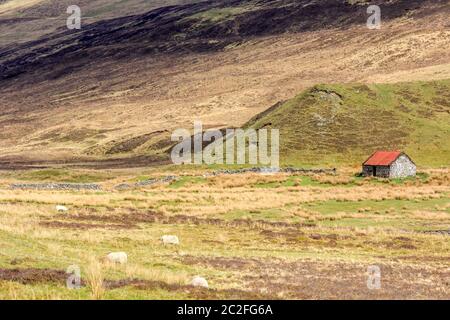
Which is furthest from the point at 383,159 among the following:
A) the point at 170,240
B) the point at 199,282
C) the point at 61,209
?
the point at 199,282

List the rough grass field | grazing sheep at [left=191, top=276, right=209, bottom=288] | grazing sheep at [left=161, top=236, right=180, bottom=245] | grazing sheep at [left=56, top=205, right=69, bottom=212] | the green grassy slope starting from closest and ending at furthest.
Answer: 1. grazing sheep at [left=191, top=276, right=209, bottom=288]
2. the rough grass field
3. grazing sheep at [left=161, top=236, right=180, bottom=245]
4. grazing sheep at [left=56, top=205, right=69, bottom=212]
5. the green grassy slope

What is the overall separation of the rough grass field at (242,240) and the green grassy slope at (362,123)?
26253 mm

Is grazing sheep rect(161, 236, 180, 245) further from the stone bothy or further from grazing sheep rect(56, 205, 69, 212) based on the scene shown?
the stone bothy

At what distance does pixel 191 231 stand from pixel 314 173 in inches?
1699

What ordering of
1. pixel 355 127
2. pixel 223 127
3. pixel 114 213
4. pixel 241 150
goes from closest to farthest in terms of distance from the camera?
1. pixel 114 213
2. pixel 241 150
3. pixel 355 127
4. pixel 223 127

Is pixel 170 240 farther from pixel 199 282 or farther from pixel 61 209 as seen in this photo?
pixel 61 209

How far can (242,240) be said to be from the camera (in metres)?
39.5

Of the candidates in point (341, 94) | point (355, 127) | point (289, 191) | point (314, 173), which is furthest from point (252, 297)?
point (341, 94)

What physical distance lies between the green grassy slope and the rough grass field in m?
26.3

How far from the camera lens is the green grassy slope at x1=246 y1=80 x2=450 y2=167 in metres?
104

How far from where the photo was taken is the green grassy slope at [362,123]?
104 metres

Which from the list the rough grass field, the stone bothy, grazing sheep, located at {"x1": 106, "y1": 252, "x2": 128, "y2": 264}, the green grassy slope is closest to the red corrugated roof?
the stone bothy
